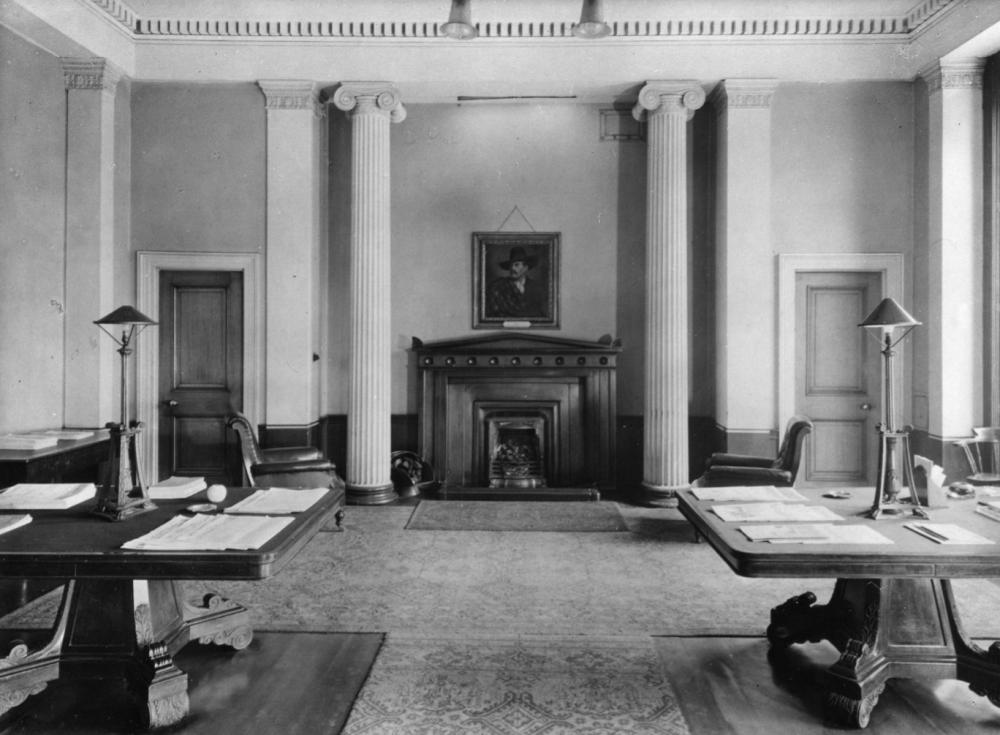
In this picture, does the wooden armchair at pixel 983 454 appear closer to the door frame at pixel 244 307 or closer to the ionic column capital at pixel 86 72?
the door frame at pixel 244 307

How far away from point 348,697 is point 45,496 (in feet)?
5.20

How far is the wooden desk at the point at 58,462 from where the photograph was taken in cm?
454

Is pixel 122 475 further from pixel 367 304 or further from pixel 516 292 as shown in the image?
pixel 516 292

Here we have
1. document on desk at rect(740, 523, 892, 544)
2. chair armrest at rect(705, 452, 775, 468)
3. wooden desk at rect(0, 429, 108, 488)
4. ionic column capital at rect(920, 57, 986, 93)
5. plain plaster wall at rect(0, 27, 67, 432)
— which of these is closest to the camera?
document on desk at rect(740, 523, 892, 544)

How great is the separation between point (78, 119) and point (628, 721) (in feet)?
22.0

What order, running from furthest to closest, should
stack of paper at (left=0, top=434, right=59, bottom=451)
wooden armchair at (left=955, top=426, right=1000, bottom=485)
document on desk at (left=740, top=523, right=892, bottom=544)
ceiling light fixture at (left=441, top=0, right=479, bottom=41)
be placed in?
1. wooden armchair at (left=955, top=426, right=1000, bottom=485)
2. stack of paper at (left=0, top=434, right=59, bottom=451)
3. ceiling light fixture at (left=441, top=0, right=479, bottom=41)
4. document on desk at (left=740, top=523, right=892, bottom=544)

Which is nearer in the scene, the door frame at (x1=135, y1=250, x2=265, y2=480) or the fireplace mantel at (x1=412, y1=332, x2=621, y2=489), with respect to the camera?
the door frame at (x1=135, y1=250, x2=265, y2=480)

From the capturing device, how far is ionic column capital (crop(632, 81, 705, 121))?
6.75m

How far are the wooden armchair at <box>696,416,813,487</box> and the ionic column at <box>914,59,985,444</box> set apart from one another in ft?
5.59

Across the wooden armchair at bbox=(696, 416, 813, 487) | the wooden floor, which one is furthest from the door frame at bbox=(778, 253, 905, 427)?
the wooden floor

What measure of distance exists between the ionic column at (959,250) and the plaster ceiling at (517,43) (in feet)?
1.60

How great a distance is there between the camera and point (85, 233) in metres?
6.47

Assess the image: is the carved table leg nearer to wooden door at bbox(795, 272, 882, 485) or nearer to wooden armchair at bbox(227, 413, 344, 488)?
wooden armchair at bbox(227, 413, 344, 488)

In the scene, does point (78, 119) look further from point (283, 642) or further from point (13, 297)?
point (283, 642)
